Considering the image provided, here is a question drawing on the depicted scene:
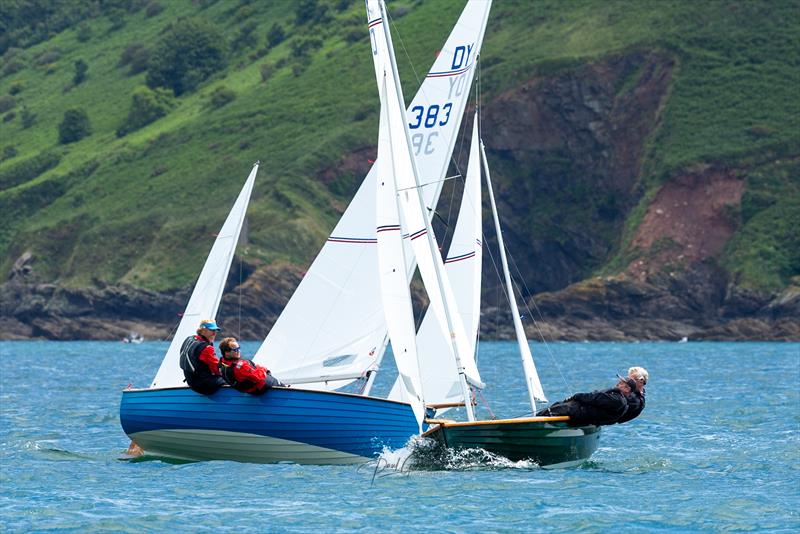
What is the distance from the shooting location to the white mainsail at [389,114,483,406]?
1013 inches

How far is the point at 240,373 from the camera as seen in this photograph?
21.6 m

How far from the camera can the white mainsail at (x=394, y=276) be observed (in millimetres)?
21578

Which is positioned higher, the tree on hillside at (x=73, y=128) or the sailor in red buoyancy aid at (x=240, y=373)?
the tree on hillside at (x=73, y=128)

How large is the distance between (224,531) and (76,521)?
6.71 feet

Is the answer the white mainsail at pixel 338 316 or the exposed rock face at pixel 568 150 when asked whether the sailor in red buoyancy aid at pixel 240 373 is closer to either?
the white mainsail at pixel 338 316

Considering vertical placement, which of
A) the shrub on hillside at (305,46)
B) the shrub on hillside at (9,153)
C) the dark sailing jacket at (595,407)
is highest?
the shrub on hillside at (305,46)

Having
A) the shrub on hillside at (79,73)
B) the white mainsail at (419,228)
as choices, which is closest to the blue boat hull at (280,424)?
the white mainsail at (419,228)

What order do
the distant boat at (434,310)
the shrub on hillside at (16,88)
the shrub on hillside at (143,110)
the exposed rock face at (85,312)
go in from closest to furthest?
1. the distant boat at (434,310)
2. the exposed rock face at (85,312)
3. the shrub on hillside at (143,110)
4. the shrub on hillside at (16,88)

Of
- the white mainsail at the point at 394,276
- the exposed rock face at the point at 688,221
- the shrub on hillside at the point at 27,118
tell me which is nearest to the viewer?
the white mainsail at the point at 394,276

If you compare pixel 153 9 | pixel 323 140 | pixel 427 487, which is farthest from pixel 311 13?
pixel 427 487

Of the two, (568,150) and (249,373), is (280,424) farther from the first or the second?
(568,150)

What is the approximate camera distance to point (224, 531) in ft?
57.1

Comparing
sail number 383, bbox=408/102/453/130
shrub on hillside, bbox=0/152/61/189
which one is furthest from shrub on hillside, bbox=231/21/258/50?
sail number 383, bbox=408/102/453/130

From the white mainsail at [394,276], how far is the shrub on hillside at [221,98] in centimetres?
11414
